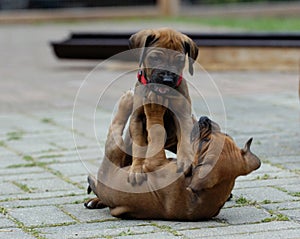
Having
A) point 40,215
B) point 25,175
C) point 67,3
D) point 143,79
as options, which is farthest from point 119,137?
point 67,3

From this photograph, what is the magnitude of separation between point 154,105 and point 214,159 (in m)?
0.44

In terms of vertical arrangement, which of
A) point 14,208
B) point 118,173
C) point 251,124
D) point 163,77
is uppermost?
point 163,77

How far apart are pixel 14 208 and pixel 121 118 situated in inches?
34.7

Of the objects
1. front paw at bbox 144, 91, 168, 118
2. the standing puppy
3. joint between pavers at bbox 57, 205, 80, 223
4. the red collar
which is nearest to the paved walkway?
joint between pavers at bbox 57, 205, 80, 223

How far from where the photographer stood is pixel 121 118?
4781mm

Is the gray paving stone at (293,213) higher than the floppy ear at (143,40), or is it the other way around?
the floppy ear at (143,40)

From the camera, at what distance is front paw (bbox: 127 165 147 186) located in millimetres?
4516

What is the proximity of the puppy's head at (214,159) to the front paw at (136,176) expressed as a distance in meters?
0.28

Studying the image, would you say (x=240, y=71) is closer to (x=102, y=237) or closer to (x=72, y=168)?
(x=72, y=168)

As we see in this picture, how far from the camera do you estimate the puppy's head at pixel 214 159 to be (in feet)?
14.4

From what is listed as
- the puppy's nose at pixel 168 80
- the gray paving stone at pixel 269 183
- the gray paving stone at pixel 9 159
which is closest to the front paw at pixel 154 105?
the puppy's nose at pixel 168 80

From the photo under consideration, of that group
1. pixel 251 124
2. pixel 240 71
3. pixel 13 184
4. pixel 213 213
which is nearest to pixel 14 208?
pixel 13 184

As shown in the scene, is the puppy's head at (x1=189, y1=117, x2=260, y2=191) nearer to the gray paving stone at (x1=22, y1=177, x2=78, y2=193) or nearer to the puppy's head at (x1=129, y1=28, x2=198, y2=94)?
the puppy's head at (x1=129, y1=28, x2=198, y2=94)

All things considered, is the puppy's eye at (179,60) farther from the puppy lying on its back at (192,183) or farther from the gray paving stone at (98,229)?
the gray paving stone at (98,229)
